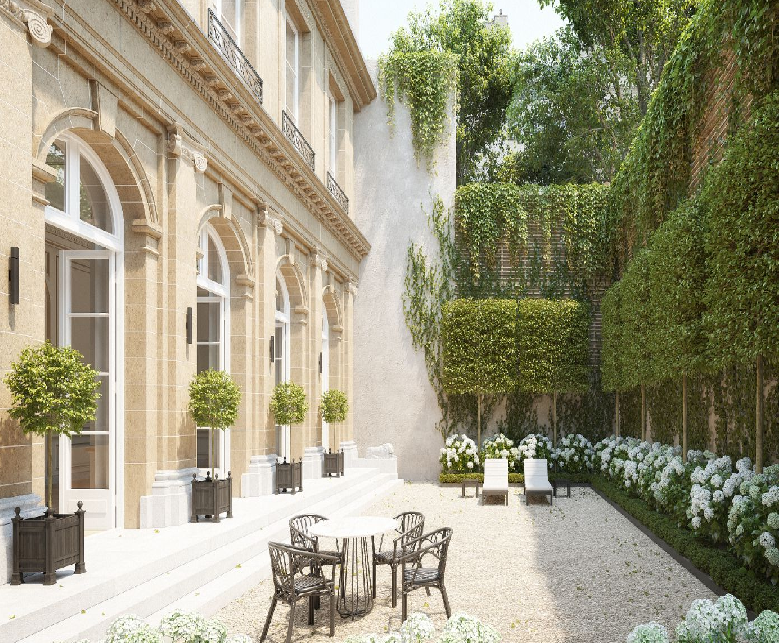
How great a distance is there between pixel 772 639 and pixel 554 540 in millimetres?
7233

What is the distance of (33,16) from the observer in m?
6.28

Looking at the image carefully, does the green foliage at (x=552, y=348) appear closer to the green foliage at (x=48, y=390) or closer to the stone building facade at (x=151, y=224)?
the stone building facade at (x=151, y=224)

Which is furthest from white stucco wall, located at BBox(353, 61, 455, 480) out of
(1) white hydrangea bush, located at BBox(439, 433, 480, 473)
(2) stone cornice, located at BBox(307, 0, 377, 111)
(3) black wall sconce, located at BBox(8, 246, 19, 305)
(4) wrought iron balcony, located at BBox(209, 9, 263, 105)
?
(3) black wall sconce, located at BBox(8, 246, 19, 305)

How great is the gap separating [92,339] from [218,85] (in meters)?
3.60

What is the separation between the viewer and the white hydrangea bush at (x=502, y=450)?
18.5 meters

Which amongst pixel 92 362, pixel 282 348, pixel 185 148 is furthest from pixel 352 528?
pixel 282 348

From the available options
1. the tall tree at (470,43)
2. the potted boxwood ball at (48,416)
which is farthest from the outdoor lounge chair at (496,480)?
the tall tree at (470,43)

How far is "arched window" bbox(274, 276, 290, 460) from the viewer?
15047 millimetres

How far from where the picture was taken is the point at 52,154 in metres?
7.54

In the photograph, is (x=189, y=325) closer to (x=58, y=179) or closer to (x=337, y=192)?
(x=58, y=179)

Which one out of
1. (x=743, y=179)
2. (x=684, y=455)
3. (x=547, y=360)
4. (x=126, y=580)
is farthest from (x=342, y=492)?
(x=743, y=179)

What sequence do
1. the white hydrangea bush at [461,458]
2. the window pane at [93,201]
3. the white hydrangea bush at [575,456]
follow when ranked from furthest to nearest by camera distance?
the white hydrangea bush at [461,458], the white hydrangea bush at [575,456], the window pane at [93,201]

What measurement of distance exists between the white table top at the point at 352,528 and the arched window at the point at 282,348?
7269 millimetres

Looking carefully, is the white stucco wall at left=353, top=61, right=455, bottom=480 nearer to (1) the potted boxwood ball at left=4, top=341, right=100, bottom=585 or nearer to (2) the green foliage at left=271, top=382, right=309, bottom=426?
(2) the green foliage at left=271, top=382, right=309, bottom=426
